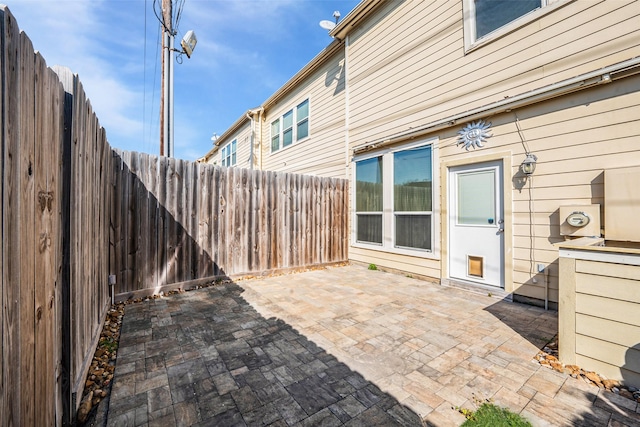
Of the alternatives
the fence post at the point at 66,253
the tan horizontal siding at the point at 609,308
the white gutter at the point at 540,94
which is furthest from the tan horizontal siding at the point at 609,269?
the fence post at the point at 66,253

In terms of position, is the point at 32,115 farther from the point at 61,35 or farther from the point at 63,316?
the point at 61,35

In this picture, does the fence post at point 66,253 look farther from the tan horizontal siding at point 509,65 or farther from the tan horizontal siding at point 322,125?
the tan horizontal siding at point 322,125

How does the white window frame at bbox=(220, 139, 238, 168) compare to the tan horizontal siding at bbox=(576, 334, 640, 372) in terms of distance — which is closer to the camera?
the tan horizontal siding at bbox=(576, 334, 640, 372)

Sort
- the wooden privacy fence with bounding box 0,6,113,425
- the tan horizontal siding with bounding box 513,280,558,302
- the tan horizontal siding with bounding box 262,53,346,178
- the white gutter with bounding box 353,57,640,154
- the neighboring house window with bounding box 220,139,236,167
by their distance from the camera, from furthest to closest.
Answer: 1. the neighboring house window with bounding box 220,139,236,167
2. the tan horizontal siding with bounding box 262,53,346,178
3. the tan horizontal siding with bounding box 513,280,558,302
4. the white gutter with bounding box 353,57,640,154
5. the wooden privacy fence with bounding box 0,6,113,425

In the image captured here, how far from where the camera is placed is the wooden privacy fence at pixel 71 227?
1.02 metres

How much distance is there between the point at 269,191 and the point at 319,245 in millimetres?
1697

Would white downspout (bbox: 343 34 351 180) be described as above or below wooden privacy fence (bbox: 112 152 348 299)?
above

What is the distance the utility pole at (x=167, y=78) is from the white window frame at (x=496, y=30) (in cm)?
604

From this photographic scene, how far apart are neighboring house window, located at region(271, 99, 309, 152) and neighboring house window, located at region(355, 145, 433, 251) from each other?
306 cm

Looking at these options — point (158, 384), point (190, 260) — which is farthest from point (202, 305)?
point (158, 384)

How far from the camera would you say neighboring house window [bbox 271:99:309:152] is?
855 cm

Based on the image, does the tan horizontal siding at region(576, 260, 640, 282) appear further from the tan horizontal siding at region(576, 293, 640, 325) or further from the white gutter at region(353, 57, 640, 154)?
the white gutter at region(353, 57, 640, 154)

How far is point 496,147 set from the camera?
4.01 metres

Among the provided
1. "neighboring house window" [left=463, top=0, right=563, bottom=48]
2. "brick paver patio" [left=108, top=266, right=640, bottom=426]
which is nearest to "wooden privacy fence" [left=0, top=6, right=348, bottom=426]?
"brick paver patio" [left=108, top=266, right=640, bottom=426]
